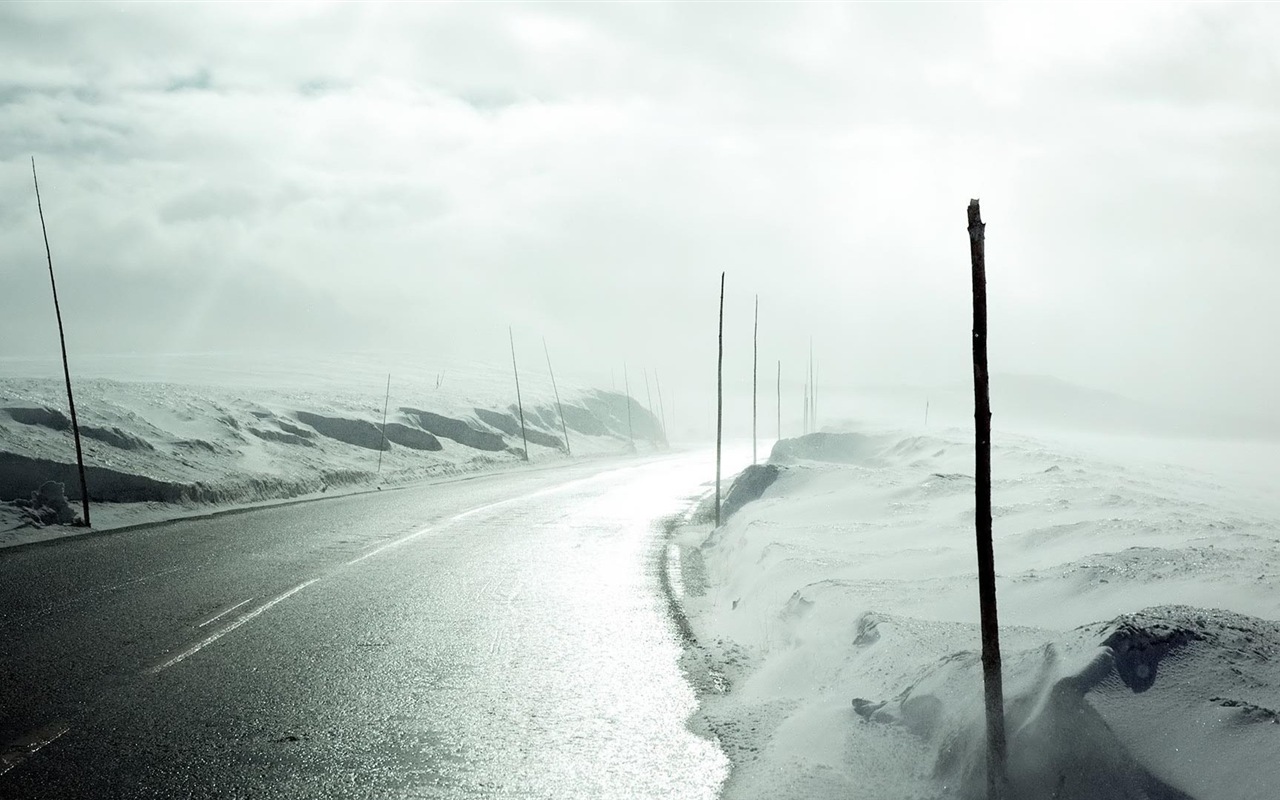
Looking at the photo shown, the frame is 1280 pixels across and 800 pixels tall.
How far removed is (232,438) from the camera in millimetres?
30406

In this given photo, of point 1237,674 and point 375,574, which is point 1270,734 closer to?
point 1237,674

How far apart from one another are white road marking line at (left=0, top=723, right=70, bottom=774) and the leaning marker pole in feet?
15.8

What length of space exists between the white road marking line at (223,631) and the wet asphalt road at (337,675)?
4cm

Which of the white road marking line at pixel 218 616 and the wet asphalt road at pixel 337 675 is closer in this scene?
the wet asphalt road at pixel 337 675

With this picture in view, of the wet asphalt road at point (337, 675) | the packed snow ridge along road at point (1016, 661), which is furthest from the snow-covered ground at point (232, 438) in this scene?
the packed snow ridge along road at point (1016, 661)

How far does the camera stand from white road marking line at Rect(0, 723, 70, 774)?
15.3 ft

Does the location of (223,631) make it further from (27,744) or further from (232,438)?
(232,438)

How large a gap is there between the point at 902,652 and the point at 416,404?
5709 cm

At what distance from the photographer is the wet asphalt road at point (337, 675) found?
465 cm

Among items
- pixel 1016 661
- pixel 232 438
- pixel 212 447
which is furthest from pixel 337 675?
pixel 232 438

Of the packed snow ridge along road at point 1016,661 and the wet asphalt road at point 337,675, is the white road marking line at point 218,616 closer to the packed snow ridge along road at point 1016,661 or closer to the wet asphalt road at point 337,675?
the wet asphalt road at point 337,675

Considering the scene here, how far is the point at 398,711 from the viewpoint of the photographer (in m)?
5.76

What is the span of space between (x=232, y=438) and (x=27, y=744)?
27.5m

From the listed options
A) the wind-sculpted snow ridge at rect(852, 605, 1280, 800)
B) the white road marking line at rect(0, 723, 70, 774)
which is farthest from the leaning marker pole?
the white road marking line at rect(0, 723, 70, 774)
